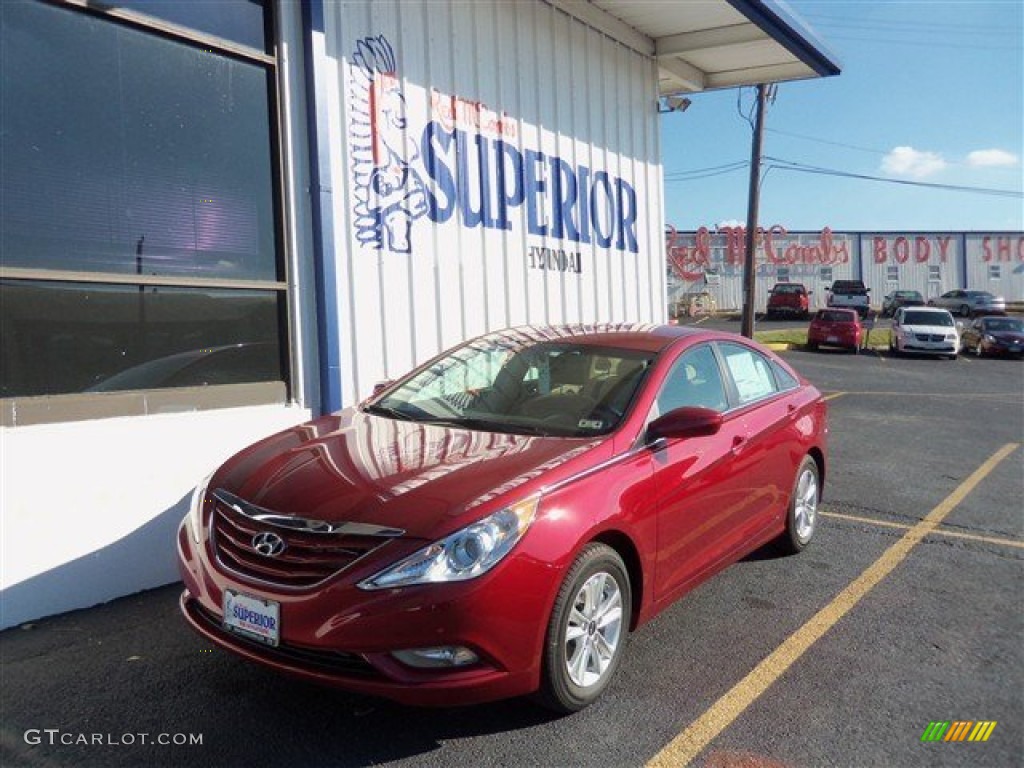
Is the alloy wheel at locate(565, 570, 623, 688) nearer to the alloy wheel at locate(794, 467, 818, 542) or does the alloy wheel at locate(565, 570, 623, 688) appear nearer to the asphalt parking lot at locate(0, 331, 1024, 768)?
the asphalt parking lot at locate(0, 331, 1024, 768)

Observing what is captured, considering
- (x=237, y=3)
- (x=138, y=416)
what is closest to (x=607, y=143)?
(x=237, y=3)

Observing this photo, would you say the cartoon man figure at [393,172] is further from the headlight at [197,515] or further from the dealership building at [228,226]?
the headlight at [197,515]

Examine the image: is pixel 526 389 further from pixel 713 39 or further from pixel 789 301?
pixel 789 301

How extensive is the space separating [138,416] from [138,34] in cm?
225

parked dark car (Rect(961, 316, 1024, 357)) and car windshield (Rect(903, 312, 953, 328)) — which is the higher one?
car windshield (Rect(903, 312, 953, 328))

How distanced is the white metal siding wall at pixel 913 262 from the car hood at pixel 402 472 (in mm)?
50792

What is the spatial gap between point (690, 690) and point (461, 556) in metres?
1.33

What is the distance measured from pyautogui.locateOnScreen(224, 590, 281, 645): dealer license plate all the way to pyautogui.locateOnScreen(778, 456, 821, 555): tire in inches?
131

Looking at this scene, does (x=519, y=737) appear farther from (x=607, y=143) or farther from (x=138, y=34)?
(x=607, y=143)

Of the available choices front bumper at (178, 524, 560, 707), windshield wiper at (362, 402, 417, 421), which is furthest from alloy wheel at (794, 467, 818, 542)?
front bumper at (178, 524, 560, 707)

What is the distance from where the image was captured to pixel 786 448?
4.86 m

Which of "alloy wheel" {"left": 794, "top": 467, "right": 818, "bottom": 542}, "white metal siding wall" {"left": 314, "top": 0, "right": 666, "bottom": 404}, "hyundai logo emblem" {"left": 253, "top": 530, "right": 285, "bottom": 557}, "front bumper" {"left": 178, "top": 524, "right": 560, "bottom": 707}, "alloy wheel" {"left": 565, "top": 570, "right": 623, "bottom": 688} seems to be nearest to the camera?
"front bumper" {"left": 178, "top": 524, "right": 560, "bottom": 707}

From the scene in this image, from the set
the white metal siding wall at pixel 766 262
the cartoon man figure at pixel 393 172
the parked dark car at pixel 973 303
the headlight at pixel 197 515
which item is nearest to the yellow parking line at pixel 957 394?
the cartoon man figure at pixel 393 172

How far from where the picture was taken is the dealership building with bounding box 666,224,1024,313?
45.4m
